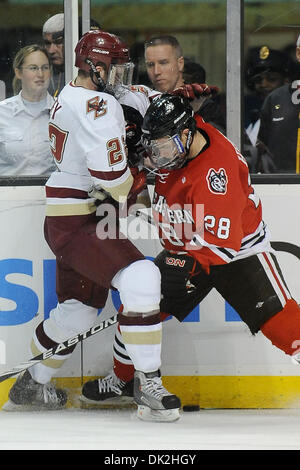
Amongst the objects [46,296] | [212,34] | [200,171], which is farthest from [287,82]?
[46,296]

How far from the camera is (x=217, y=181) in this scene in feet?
11.0

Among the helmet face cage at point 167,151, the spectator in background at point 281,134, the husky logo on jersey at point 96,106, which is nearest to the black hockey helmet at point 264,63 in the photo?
the spectator in background at point 281,134

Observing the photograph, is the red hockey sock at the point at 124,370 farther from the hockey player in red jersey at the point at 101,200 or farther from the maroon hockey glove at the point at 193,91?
the maroon hockey glove at the point at 193,91

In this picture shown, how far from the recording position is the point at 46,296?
3.89m

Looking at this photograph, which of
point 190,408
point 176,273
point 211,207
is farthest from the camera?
point 190,408

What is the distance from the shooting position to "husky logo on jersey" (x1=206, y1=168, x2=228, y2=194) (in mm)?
3348

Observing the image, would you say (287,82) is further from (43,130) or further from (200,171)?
(43,130)

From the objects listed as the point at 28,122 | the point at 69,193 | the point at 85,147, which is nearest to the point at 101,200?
the point at 69,193

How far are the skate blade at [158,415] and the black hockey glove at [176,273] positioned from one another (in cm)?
43

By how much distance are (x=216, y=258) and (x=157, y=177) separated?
0.43 meters

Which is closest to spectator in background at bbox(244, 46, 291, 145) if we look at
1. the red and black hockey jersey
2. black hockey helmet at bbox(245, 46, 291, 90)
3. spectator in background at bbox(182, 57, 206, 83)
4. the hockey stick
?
black hockey helmet at bbox(245, 46, 291, 90)

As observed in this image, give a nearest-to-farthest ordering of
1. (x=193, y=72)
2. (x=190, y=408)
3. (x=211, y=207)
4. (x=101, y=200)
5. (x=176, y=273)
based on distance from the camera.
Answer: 1. (x=211, y=207)
2. (x=176, y=273)
3. (x=101, y=200)
4. (x=193, y=72)
5. (x=190, y=408)

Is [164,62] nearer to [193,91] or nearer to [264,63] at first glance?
[193,91]

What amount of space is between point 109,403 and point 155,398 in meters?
0.43
